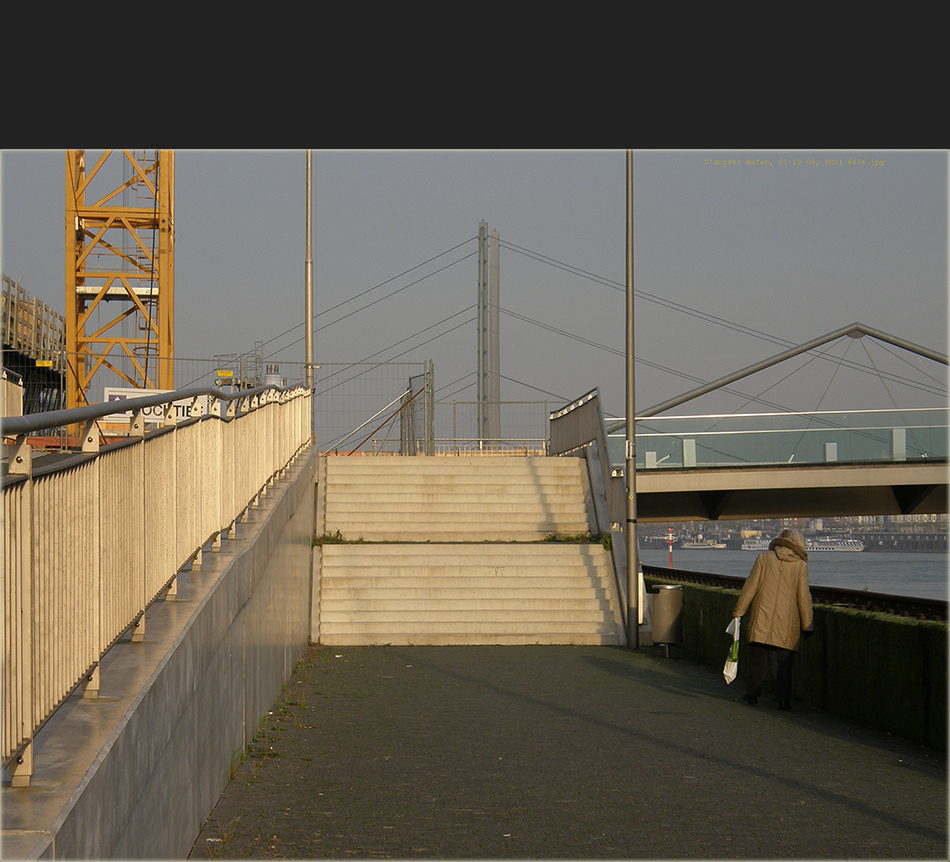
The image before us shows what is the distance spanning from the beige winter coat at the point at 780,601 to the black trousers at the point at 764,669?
84 mm

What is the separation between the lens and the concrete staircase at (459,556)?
15688 mm

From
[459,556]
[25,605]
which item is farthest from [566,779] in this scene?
[459,556]

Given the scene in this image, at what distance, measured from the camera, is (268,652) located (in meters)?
9.34

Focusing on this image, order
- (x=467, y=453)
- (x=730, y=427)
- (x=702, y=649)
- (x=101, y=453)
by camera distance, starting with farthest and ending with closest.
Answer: (x=467, y=453) < (x=730, y=427) < (x=702, y=649) < (x=101, y=453)

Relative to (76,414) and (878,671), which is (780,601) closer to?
(878,671)

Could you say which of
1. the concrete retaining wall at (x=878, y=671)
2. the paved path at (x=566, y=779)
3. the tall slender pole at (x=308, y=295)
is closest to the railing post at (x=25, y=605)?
the paved path at (x=566, y=779)

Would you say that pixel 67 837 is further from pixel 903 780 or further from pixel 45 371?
pixel 45 371

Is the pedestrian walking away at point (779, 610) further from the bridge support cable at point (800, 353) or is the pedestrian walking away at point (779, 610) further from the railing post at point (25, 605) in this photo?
the bridge support cable at point (800, 353)

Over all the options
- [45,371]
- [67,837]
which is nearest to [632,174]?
[67,837]

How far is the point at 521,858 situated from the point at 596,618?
34.2 ft

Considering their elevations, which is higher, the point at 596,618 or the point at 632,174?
the point at 632,174

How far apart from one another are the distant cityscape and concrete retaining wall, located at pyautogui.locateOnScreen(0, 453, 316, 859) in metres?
19.3

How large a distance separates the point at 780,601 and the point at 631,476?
5.76m

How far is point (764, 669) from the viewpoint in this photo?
1060 cm
